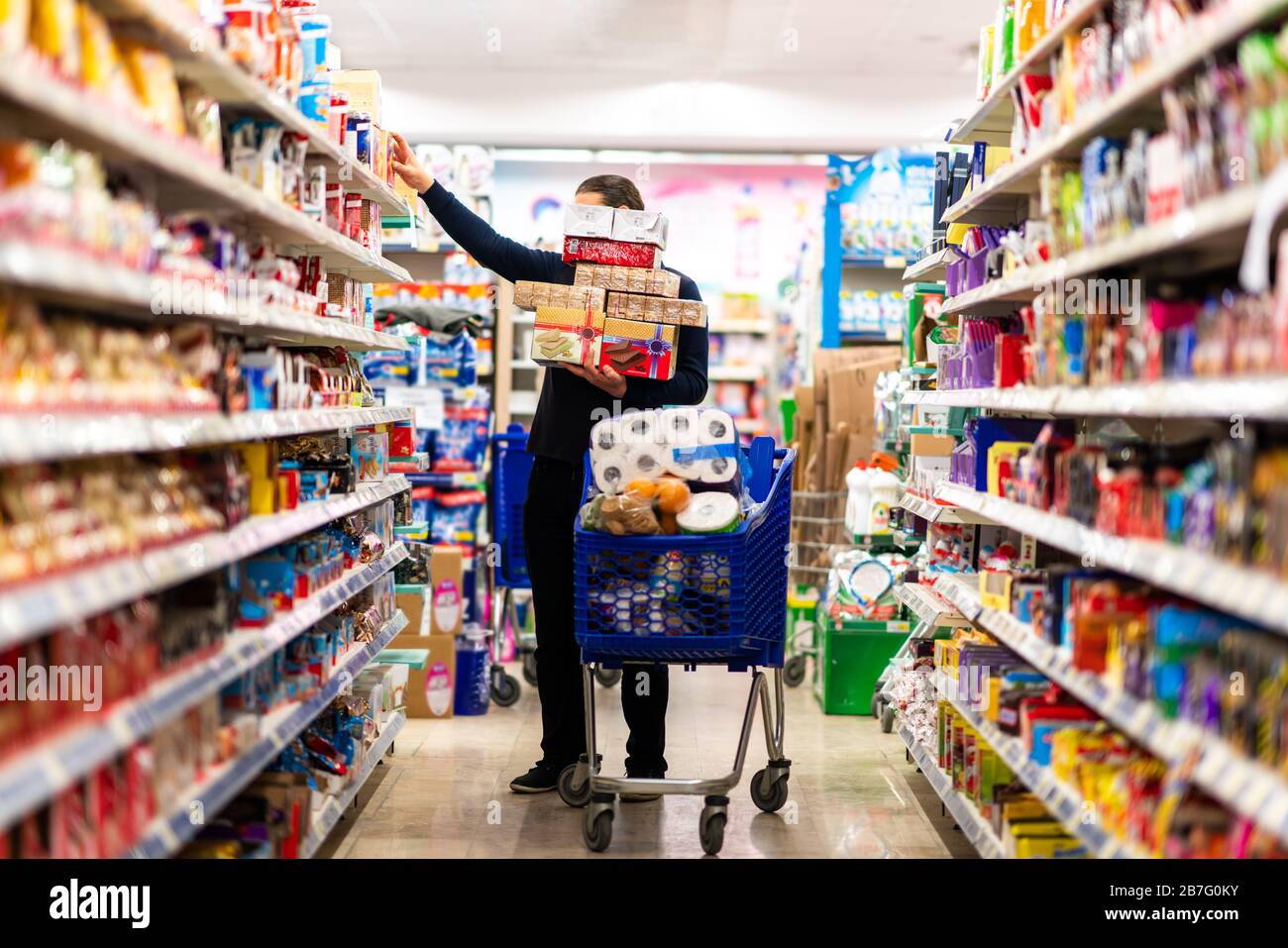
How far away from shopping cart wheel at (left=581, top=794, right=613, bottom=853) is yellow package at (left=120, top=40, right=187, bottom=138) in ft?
7.11

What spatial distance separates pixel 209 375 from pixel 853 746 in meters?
3.37

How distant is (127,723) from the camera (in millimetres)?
2191

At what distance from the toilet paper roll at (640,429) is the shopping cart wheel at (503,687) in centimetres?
249

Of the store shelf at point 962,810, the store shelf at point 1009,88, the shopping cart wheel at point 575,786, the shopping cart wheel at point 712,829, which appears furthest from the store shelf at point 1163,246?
the shopping cart wheel at point 575,786

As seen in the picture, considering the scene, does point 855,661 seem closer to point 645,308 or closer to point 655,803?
point 655,803

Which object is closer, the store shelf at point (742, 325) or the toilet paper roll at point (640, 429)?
the toilet paper roll at point (640, 429)

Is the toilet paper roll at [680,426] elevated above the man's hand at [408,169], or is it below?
below

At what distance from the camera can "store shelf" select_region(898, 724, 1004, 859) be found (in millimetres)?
3250

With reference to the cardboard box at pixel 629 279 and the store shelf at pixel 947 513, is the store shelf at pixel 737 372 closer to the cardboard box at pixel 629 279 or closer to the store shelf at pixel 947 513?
the store shelf at pixel 947 513

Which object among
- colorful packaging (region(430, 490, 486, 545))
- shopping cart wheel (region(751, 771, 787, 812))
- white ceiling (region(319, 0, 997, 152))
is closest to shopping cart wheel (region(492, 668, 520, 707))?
colorful packaging (region(430, 490, 486, 545))

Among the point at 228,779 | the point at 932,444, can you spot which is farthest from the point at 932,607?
the point at 228,779

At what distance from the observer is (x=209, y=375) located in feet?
8.98

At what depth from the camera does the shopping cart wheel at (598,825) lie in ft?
12.3

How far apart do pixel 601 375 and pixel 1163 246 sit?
210 cm
